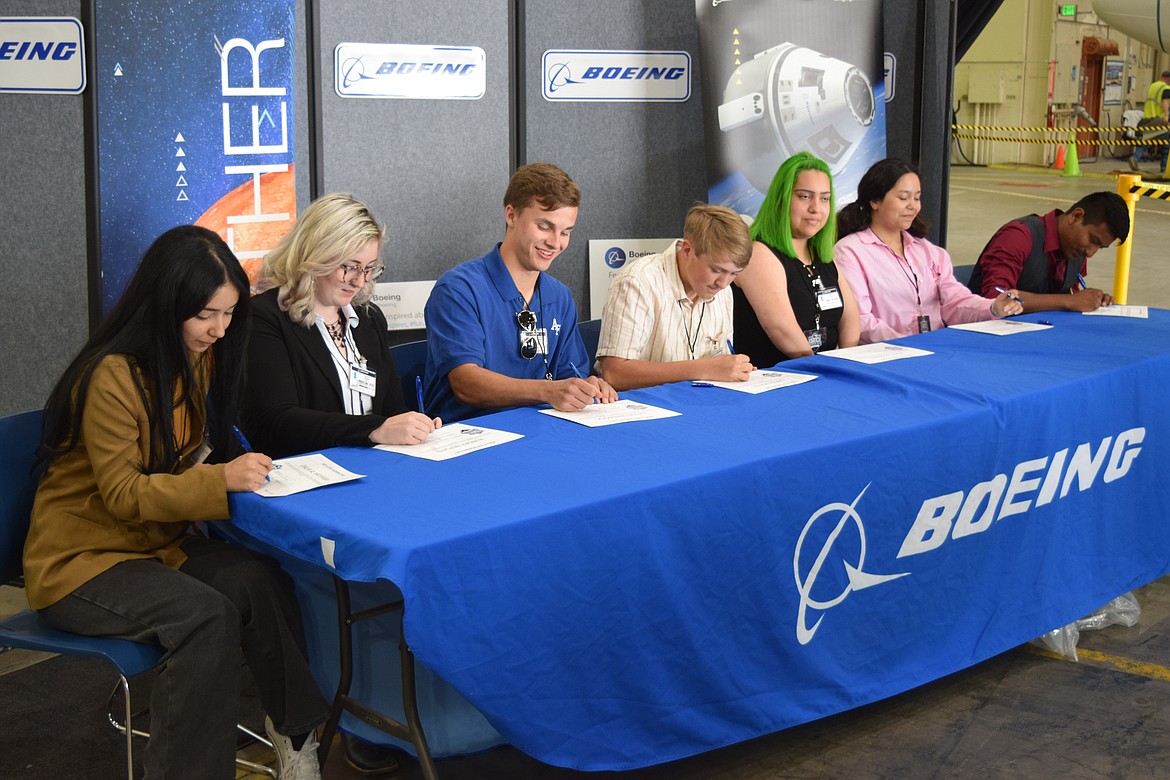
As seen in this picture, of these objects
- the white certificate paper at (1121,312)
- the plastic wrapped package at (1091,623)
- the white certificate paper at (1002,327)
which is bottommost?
the plastic wrapped package at (1091,623)

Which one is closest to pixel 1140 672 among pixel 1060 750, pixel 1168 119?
pixel 1060 750

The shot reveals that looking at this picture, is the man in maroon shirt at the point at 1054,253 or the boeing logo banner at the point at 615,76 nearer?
the man in maroon shirt at the point at 1054,253

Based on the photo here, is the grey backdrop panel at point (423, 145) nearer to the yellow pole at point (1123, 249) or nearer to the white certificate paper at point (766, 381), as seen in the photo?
the white certificate paper at point (766, 381)

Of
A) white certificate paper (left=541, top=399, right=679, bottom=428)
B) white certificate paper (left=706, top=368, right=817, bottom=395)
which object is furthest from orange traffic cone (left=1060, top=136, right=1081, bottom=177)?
white certificate paper (left=541, top=399, right=679, bottom=428)

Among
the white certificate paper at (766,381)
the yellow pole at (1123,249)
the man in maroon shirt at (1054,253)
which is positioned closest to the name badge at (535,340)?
the white certificate paper at (766,381)

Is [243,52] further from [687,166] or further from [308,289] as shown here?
[687,166]

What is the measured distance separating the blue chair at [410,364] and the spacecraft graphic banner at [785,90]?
150 cm

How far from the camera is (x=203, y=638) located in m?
1.84

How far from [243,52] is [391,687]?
188 centimetres

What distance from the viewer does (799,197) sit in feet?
10.3

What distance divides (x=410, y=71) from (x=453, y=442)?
1733mm

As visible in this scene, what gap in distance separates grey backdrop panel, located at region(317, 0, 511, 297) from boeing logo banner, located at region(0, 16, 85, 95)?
672mm

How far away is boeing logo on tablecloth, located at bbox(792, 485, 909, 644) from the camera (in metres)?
2.15

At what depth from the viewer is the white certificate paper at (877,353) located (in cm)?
289
